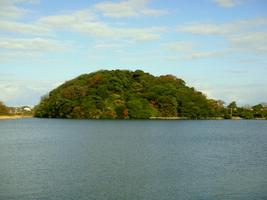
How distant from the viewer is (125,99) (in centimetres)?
15325

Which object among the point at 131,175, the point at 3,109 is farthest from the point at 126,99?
the point at 131,175

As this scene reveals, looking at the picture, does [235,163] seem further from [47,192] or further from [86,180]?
[47,192]

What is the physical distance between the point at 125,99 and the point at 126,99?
1.12 feet

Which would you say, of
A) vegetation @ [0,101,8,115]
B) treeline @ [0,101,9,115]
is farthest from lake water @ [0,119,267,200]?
treeline @ [0,101,9,115]

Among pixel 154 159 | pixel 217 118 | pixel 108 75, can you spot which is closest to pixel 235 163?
pixel 154 159

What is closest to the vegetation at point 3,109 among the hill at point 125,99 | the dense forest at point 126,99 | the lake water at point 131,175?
the dense forest at point 126,99

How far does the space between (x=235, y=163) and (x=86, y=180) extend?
559 inches

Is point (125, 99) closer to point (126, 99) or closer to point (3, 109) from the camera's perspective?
point (126, 99)

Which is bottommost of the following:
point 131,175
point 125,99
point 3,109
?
point 131,175

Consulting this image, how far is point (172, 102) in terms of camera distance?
5901 inches

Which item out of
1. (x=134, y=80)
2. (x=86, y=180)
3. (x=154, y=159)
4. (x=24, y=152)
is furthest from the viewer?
(x=134, y=80)

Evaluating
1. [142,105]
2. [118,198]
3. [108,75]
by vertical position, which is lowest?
[118,198]

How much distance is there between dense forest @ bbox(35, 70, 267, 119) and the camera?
490 ft

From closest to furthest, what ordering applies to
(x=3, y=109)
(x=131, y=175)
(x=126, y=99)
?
(x=131, y=175) → (x=126, y=99) → (x=3, y=109)
